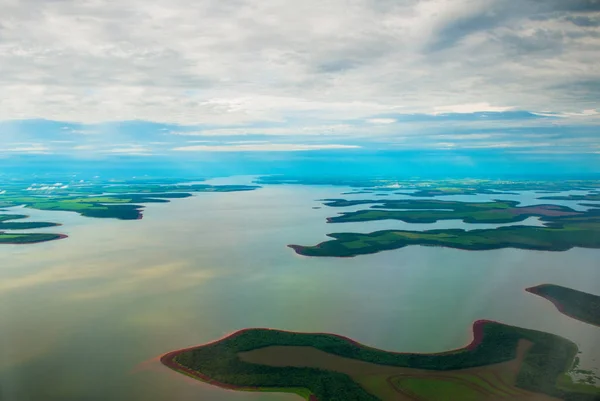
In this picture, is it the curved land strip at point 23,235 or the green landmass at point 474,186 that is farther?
the green landmass at point 474,186

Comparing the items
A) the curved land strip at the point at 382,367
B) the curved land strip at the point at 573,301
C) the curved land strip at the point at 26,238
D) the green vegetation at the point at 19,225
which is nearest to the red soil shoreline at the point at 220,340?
the curved land strip at the point at 382,367

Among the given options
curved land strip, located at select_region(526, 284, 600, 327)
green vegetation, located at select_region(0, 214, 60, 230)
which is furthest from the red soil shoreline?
green vegetation, located at select_region(0, 214, 60, 230)

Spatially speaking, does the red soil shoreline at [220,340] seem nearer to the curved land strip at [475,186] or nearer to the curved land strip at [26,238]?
the curved land strip at [26,238]

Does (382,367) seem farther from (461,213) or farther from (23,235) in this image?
(461,213)

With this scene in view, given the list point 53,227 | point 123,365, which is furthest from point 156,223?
point 123,365

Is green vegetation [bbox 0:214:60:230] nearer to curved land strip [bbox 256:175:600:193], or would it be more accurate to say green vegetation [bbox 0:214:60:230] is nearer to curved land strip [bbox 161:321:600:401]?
curved land strip [bbox 161:321:600:401]

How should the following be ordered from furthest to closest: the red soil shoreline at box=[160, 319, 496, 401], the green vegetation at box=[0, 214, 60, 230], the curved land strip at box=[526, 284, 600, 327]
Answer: the green vegetation at box=[0, 214, 60, 230]
the curved land strip at box=[526, 284, 600, 327]
the red soil shoreline at box=[160, 319, 496, 401]
